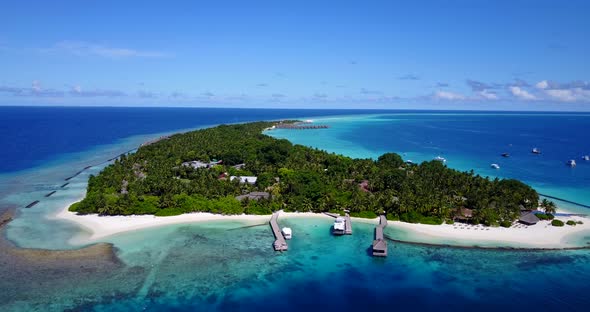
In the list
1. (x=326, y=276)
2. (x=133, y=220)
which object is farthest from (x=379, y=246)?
(x=133, y=220)

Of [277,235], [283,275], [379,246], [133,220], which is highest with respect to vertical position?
[379,246]

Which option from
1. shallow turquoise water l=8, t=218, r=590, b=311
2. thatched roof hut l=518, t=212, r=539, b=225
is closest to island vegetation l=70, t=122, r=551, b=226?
thatched roof hut l=518, t=212, r=539, b=225

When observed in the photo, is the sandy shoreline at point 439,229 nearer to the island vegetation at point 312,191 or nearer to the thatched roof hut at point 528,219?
the thatched roof hut at point 528,219

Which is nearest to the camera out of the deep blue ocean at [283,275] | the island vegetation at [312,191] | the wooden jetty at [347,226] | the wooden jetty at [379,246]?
the deep blue ocean at [283,275]

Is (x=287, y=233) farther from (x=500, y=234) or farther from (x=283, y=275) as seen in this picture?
(x=500, y=234)

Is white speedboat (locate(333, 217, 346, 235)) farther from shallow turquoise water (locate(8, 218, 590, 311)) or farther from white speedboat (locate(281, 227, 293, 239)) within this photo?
white speedboat (locate(281, 227, 293, 239))

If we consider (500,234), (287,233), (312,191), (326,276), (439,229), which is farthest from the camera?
(312,191)

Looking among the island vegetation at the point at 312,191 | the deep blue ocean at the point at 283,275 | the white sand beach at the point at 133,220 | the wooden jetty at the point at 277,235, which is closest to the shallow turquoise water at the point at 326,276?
the deep blue ocean at the point at 283,275
